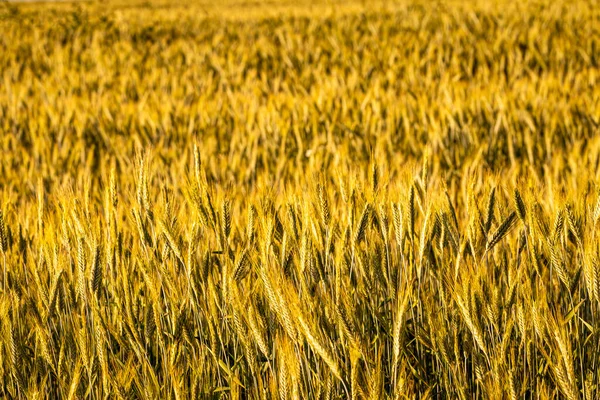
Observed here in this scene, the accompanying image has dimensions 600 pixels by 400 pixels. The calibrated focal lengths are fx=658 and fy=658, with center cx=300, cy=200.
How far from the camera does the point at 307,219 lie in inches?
45.2

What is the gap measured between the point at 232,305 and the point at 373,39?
5022 mm

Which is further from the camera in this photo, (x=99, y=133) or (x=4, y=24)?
(x=4, y=24)

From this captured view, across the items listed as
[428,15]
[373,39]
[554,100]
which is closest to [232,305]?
[554,100]

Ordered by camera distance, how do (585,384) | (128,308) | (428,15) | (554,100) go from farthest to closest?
(428,15), (554,100), (128,308), (585,384)

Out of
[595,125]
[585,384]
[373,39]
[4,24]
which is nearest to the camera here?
[585,384]

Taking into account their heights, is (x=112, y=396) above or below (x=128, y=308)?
below

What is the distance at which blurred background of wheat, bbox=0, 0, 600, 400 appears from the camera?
102cm

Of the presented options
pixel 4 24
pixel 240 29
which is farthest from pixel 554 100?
pixel 4 24

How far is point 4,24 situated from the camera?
7.81m

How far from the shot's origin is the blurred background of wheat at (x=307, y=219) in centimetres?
102

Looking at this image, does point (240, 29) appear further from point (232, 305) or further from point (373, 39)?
point (232, 305)

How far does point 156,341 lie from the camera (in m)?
1.15

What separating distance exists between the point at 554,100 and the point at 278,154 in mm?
1380

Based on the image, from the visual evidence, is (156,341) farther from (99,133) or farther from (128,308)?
(99,133)
